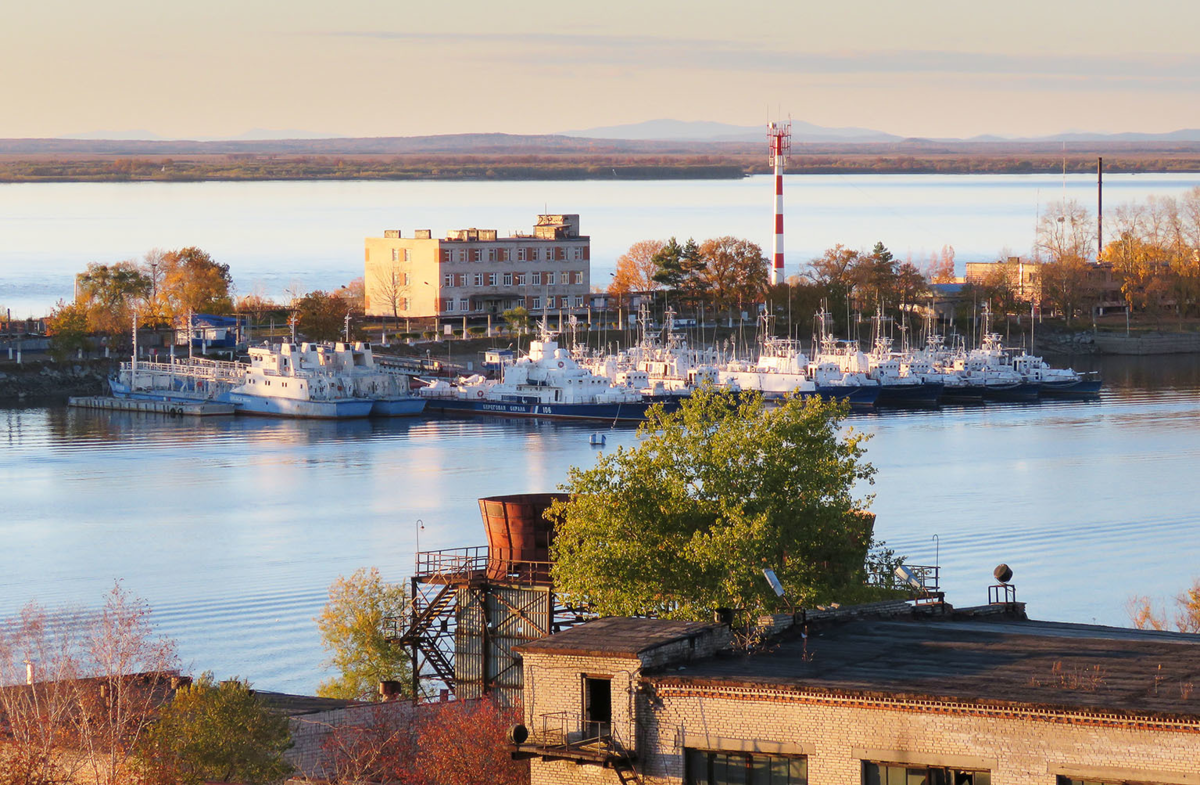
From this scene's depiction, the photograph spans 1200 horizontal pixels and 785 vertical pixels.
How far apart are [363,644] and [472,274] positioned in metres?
68.1

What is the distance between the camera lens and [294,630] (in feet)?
96.7

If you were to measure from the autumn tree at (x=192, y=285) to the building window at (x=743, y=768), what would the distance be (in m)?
76.9

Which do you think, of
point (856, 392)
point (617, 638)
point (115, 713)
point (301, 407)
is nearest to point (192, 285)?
point (301, 407)

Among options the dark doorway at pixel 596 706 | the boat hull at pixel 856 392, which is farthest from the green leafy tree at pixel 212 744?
the boat hull at pixel 856 392

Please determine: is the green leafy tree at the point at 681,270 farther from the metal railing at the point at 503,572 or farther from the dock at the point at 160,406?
the metal railing at the point at 503,572

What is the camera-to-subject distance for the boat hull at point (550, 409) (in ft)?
227

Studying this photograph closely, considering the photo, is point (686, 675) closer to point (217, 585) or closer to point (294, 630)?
point (294, 630)

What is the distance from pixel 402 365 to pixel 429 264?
12255 millimetres

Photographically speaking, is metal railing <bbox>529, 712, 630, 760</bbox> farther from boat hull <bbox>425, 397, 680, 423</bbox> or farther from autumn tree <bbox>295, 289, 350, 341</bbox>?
autumn tree <bbox>295, 289, 350, 341</bbox>

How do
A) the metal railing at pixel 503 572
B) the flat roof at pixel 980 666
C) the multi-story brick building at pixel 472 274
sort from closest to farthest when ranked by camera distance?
the flat roof at pixel 980 666, the metal railing at pixel 503 572, the multi-story brick building at pixel 472 274

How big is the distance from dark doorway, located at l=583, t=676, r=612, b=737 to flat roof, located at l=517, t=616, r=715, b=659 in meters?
0.26

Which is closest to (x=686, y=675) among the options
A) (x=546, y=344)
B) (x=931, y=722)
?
(x=931, y=722)

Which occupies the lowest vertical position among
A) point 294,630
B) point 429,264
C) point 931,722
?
point 294,630

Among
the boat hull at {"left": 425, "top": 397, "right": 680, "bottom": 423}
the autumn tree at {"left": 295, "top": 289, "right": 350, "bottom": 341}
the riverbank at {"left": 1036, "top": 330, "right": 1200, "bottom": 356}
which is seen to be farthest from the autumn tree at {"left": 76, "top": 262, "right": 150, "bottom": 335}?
the riverbank at {"left": 1036, "top": 330, "right": 1200, "bottom": 356}
